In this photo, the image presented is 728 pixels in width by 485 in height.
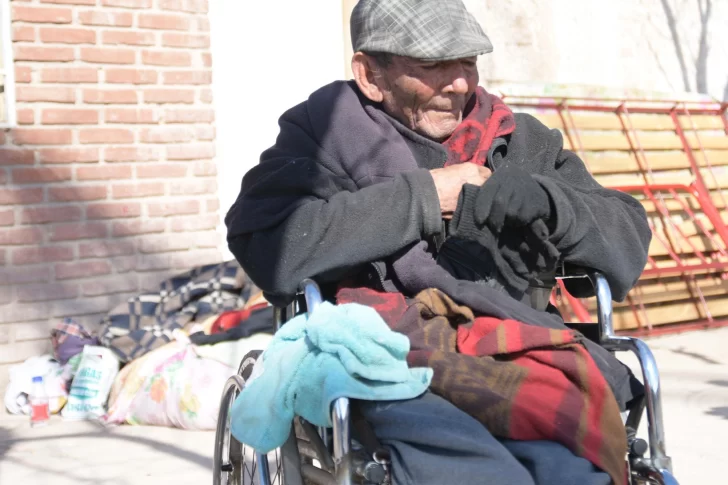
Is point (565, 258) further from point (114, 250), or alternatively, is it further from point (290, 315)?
point (114, 250)

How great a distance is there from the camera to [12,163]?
539 cm

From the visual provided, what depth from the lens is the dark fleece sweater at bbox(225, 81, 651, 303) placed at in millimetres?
2324

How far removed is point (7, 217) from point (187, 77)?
1269mm

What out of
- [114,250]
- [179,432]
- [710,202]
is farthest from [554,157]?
[710,202]

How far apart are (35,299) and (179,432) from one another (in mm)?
1195

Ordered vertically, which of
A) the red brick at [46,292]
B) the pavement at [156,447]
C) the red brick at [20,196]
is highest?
the red brick at [20,196]

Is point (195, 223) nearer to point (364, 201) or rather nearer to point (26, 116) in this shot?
point (26, 116)

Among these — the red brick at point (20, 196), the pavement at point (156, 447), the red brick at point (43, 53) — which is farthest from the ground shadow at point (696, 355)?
the red brick at point (43, 53)

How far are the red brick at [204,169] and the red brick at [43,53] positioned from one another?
901 mm

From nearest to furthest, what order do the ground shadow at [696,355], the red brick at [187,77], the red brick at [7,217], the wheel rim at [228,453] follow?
the wheel rim at [228,453]
the red brick at [7,217]
the red brick at [187,77]
the ground shadow at [696,355]

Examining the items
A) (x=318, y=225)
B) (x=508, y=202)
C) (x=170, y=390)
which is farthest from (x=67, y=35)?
(x=508, y=202)

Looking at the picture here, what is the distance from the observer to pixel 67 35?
550cm

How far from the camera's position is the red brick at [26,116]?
5406mm

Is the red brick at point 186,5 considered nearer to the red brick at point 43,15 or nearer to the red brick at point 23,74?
the red brick at point 43,15
